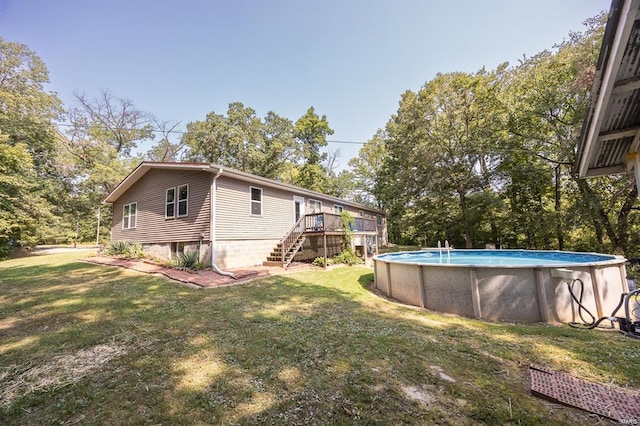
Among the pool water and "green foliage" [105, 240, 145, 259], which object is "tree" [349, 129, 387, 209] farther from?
"green foliage" [105, 240, 145, 259]

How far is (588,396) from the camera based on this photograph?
2.39m

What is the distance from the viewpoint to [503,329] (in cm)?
431

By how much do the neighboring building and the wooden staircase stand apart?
0.04 m

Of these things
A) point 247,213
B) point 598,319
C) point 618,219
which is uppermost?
point 247,213

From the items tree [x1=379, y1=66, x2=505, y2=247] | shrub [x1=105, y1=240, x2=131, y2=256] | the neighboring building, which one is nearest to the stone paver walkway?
the neighboring building

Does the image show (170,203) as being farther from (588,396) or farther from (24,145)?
(588,396)

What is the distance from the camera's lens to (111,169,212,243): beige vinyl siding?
10273 millimetres

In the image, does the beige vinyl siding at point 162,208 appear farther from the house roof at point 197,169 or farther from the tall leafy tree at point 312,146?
the tall leafy tree at point 312,146

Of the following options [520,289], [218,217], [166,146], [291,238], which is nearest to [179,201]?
[218,217]

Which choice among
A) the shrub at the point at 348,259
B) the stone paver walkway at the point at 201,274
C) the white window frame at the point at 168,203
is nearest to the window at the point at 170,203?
the white window frame at the point at 168,203

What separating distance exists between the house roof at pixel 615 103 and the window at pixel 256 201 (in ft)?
34.3

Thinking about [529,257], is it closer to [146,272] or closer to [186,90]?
[146,272]

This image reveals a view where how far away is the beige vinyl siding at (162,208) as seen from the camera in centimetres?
1027

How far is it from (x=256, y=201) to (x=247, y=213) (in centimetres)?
81
